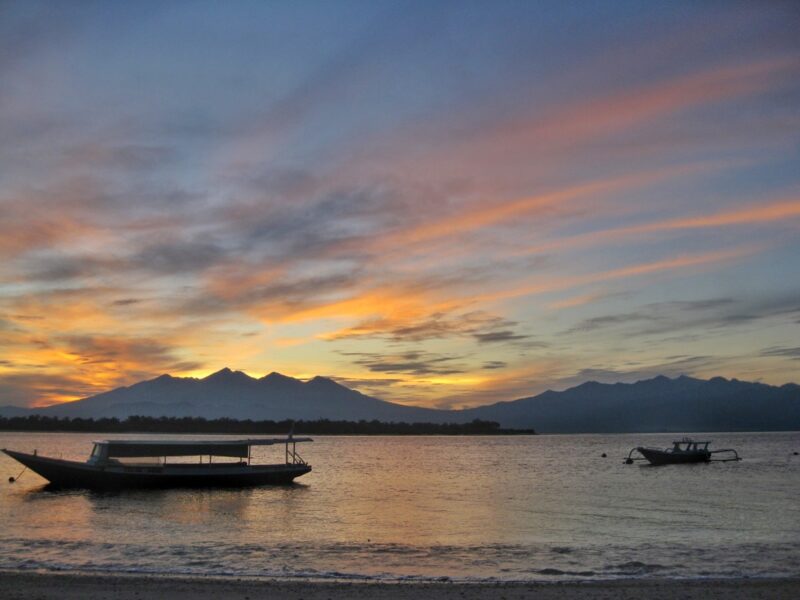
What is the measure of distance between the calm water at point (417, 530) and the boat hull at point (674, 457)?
29306 mm

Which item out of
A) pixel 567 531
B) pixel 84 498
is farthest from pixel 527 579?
pixel 84 498

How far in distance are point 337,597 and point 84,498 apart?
118ft

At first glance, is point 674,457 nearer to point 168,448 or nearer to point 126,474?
point 168,448

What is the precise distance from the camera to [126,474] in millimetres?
50656

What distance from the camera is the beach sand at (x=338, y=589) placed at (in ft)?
56.9

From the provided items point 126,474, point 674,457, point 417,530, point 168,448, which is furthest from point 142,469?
point 674,457

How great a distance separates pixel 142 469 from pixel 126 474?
3.68 feet

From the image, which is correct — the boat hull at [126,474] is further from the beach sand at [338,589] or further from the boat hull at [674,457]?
the boat hull at [674,457]

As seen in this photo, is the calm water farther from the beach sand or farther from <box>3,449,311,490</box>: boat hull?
the beach sand

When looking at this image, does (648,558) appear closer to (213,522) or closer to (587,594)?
(587,594)

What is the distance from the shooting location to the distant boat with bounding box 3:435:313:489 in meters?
50.3

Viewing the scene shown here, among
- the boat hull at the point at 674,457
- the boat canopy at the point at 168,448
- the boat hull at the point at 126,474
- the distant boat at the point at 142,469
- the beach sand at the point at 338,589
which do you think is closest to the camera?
the beach sand at the point at 338,589

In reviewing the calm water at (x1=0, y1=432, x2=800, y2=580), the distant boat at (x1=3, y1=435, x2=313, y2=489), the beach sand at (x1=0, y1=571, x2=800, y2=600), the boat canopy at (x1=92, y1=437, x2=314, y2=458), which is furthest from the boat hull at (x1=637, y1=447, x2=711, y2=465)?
the beach sand at (x1=0, y1=571, x2=800, y2=600)

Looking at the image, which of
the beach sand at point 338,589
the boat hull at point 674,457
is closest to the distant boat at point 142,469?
the beach sand at point 338,589
